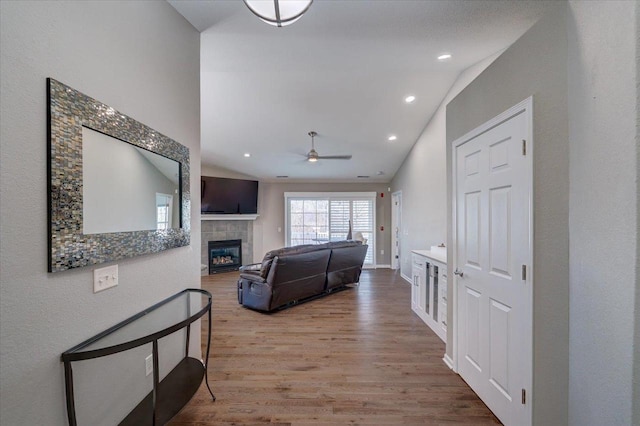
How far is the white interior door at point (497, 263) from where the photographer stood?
1.51 metres

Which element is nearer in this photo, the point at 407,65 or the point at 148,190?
the point at 148,190

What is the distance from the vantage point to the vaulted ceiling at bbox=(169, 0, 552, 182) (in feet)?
6.41

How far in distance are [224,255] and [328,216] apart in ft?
10.3

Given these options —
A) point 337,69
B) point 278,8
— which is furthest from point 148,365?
point 337,69

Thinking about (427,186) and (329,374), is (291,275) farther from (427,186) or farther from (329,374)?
(427,186)

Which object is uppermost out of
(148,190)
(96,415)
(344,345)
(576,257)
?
(148,190)

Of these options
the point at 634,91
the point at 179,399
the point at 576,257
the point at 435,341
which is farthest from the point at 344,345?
the point at 634,91

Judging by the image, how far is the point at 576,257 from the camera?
1.24 metres

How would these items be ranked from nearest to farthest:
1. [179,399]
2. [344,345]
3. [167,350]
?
[179,399] < [167,350] < [344,345]

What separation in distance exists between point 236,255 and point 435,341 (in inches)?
217

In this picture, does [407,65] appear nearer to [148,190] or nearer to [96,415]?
[148,190]

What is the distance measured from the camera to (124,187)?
4.59ft

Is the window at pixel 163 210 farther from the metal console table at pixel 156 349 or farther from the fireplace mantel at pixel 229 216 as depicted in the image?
the fireplace mantel at pixel 229 216

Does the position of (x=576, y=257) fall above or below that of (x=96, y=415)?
above
